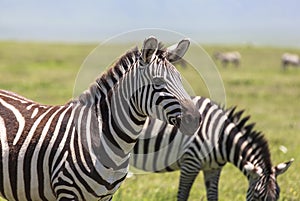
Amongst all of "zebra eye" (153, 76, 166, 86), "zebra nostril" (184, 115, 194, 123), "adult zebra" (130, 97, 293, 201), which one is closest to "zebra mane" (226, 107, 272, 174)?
"adult zebra" (130, 97, 293, 201)

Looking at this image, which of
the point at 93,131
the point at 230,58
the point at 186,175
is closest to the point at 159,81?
the point at 93,131

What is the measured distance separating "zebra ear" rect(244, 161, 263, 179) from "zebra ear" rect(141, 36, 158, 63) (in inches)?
111

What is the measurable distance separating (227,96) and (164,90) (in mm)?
22067

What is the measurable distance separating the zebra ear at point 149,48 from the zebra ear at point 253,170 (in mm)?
2822

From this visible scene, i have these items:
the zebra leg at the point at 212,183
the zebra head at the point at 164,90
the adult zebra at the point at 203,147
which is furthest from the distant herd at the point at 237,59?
the zebra head at the point at 164,90

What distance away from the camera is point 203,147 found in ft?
25.6

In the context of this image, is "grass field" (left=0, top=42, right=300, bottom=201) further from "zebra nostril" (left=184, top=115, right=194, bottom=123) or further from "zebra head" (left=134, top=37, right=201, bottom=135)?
"zebra nostril" (left=184, top=115, right=194, bottom=123)

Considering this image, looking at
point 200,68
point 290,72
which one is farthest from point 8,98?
point 290,72

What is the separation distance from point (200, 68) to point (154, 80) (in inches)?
45.0

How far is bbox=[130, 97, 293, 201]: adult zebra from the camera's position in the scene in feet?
25.3

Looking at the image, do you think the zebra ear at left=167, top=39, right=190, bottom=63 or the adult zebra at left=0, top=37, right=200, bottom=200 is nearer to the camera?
the adult zebra at left=0, top=37, right=200, bottom=200

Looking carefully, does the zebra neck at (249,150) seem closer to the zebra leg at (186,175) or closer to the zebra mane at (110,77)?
the zebra leg at (186,175)

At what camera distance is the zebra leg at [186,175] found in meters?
7.80

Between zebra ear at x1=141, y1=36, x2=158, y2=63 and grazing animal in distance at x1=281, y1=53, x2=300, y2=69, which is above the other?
zebra ear at x1=141, y1=36, x2=158, y2=63
